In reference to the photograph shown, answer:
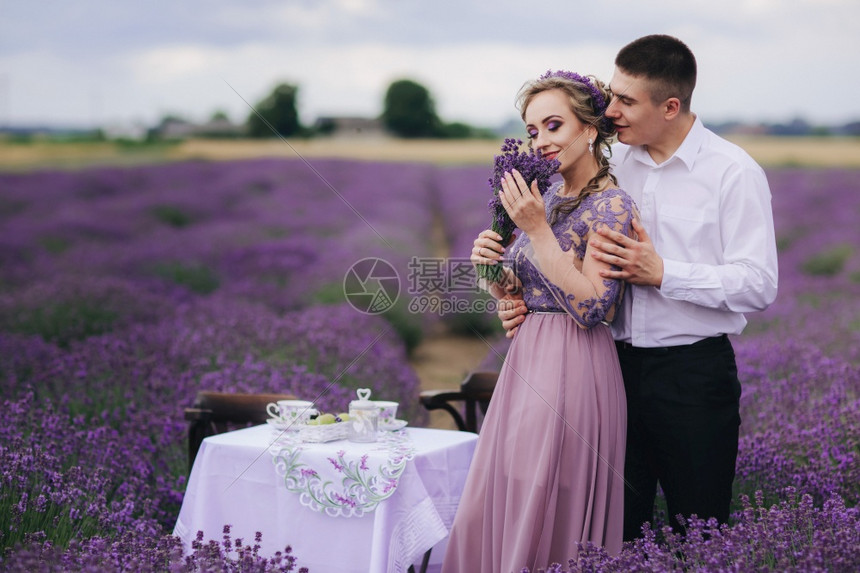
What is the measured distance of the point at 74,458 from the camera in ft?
9.75

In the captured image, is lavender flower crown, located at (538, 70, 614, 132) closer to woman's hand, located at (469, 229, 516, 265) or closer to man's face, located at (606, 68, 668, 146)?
man's face, located at (606, 68, 668, 146)

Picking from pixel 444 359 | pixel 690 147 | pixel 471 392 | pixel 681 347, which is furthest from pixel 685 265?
pixel 444 359

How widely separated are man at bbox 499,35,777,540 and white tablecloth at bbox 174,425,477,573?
0.53m

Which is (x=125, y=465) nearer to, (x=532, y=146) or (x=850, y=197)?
(x=532, y=146)

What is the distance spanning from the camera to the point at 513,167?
208cm

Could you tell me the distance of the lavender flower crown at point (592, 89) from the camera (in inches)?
85.4

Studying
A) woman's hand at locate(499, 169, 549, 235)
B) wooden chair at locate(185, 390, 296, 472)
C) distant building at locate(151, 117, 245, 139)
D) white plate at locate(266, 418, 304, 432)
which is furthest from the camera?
distant building at locate(151, 117, 245, 139)

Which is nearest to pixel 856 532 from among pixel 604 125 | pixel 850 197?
pixel 604 125

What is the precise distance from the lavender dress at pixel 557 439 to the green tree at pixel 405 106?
1181cm

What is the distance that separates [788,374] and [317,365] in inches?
95.0

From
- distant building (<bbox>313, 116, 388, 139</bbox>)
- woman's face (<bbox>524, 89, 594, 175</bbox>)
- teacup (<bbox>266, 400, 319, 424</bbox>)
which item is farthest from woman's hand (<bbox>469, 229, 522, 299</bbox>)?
distant building (<bbox>313, 116, 388, 139</bbox>)

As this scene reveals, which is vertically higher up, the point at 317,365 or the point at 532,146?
the point at 532,146

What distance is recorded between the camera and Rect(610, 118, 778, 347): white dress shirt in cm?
208

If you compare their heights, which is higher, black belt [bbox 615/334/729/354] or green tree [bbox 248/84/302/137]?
green tree [bbox 248/84/302/137]
